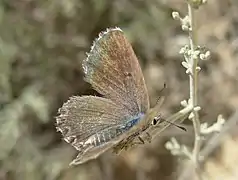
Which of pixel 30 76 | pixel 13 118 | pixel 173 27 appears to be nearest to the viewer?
pixel 13 118

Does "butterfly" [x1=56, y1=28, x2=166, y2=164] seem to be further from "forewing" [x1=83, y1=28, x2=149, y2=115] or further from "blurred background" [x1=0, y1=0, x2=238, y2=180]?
"blurred background" [x1=0, y1=0, x2=238, y2=180]

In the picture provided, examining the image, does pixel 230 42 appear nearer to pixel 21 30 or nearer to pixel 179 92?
pixel 179 92

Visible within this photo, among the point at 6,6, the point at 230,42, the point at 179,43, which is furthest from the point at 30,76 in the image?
the point at 230,42

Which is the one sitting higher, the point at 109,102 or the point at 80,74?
the point at 80,74

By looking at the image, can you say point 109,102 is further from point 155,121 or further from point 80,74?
point 80,74

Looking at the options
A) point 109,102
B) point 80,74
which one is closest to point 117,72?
point 109,102

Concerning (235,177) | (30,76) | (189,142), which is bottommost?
(235,177)

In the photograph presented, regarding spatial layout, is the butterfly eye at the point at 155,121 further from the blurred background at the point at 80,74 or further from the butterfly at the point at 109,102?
the blurred background at the point at 80,74
